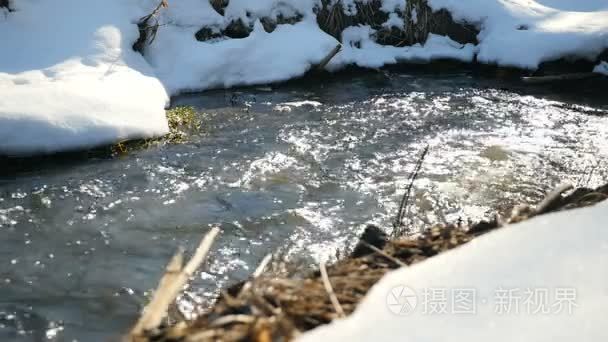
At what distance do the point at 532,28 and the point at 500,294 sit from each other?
9842 mm

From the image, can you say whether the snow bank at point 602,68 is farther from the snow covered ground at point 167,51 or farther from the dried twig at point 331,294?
the dried twig at point 331,294

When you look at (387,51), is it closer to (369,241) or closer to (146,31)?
(146,31)

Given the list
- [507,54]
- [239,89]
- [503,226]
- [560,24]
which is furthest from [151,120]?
[560,24]

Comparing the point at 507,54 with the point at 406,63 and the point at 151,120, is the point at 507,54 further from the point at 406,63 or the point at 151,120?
the point at 151,120

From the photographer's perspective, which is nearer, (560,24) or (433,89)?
(433,89)

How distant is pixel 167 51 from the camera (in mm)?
9984

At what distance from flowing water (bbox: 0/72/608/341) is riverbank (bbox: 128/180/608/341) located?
1.91 metres

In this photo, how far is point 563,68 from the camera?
1025 cm

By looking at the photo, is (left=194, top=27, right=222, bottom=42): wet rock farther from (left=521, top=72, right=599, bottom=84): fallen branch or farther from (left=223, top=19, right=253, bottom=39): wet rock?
(left=521, top=72, right=599, bottom=84): fallen branch

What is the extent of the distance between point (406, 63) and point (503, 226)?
879cm

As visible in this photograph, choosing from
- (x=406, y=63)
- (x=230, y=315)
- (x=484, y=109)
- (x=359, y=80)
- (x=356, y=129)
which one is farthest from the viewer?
(x=406, y=63)

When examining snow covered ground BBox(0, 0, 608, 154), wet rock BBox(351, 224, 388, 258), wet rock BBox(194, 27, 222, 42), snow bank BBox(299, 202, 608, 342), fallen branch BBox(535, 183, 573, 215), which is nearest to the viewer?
snow bank BBox(299, 202, 608, 342)

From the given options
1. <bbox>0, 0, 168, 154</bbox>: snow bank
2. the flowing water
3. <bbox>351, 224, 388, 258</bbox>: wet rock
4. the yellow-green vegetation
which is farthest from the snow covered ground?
<bbox>351, 224, 388, 258</bbox>: wet rock

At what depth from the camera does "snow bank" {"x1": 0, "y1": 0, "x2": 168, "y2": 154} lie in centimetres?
652
